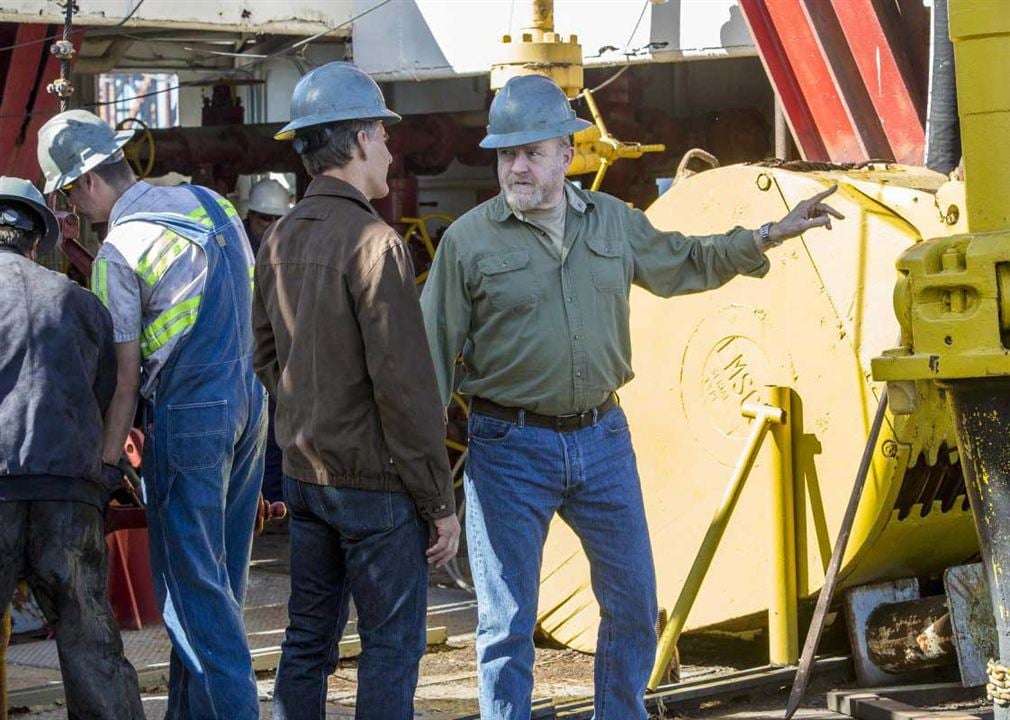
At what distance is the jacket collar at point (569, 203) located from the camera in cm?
485

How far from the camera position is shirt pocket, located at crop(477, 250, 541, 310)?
4758 millimetres

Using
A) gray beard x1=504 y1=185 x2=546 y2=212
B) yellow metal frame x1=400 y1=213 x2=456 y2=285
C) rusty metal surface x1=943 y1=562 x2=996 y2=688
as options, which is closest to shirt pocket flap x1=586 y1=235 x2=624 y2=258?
gray beard x1=504 y1=185 x2=546 y2=212

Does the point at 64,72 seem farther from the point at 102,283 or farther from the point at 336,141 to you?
the point at 336,141

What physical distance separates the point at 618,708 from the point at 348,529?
1.03 meters

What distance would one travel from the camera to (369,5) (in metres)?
9.38

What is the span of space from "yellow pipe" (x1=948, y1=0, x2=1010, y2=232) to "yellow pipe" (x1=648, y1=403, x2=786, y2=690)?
1.91 meters

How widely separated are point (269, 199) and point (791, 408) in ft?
14.8

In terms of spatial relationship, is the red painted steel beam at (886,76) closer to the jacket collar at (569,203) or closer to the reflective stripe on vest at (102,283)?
the jacket collar at (569,203)

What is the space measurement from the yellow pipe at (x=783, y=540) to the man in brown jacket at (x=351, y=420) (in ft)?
6.07

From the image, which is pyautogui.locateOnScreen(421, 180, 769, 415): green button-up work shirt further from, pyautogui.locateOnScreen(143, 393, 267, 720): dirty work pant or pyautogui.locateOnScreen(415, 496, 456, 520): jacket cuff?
pyautogui.locateOnScreen(143, 393, 267, 720): dirty work pant

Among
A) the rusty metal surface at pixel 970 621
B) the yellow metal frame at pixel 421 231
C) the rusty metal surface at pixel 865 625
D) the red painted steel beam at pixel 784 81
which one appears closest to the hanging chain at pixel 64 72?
the red painted steel beam at pixel 784 81

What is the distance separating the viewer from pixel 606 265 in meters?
4.84

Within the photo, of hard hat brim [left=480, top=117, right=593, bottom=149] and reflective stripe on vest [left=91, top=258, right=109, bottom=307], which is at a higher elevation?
hard hat brim [left=480, top=117, right=593, bottom=149]

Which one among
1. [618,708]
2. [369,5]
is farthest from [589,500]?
[369,5]
